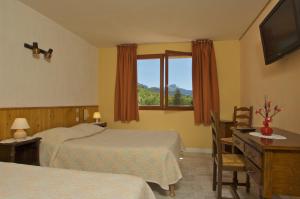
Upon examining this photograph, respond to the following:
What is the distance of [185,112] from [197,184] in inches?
82.5

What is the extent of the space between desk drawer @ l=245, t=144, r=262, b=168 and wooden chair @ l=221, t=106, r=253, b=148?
5.84 feet

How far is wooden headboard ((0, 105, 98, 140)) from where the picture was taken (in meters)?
2.68

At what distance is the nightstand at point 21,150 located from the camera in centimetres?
245

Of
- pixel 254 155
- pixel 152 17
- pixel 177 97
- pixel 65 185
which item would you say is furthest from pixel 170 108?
pixel 65 185

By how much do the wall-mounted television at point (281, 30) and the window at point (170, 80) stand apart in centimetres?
226

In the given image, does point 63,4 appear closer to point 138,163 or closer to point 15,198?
point 138,163

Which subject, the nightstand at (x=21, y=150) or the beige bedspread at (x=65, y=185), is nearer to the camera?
the beige bedspread at (x=65, y=185)

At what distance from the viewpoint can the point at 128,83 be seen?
492cm

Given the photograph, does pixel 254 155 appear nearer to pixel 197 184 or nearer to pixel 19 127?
pixel 197 184

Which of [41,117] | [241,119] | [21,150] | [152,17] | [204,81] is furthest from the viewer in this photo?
[204,81]

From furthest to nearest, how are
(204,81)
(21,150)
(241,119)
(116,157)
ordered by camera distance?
(204,81)
(241,119)
(21,150)
(116,157)

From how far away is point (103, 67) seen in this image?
5.27m

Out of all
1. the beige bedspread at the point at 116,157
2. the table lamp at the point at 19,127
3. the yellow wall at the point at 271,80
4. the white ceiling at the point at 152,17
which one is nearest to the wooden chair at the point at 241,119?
the yellow wall at the point at 271,80

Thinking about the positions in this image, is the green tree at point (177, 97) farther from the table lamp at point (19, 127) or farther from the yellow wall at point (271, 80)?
the table lamp at point (19, 127)
